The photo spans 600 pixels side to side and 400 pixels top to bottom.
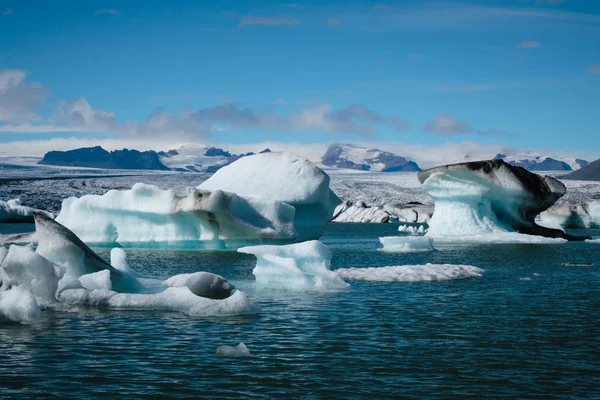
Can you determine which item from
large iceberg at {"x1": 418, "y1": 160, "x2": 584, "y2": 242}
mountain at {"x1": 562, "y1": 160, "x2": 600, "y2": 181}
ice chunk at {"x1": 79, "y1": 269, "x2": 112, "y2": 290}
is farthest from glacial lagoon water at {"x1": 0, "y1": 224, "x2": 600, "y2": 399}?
mountain at {"x1": 562, "y1": 160, "x2": 600, "y2": 181}

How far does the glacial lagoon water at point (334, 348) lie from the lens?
25.2ft

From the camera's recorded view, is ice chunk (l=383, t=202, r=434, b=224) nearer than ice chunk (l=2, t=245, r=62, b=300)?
No

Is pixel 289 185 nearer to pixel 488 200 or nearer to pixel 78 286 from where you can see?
pixel 488 200

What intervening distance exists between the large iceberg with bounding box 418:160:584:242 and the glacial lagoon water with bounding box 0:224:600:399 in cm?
1832

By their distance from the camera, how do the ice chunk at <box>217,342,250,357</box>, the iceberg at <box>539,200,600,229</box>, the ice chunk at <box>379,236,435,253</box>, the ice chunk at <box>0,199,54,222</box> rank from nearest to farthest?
the ice chunk at <box>217,342,250,357</box>, the ice chunk at <box>379,236,435,253</box>, the ice chunk at <box>0,199,54,222</box>, the iceberg at <box>539,200,600,229</box>

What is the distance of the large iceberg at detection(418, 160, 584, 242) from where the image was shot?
33375mm

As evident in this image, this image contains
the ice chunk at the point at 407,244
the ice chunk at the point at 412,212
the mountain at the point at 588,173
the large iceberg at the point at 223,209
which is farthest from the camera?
the mountain at the point at 588,173

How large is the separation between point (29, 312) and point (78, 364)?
282cm

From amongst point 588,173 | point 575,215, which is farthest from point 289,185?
point 588,173

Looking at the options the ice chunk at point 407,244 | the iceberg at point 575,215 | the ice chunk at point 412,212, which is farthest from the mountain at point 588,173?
the ice chunk at point 407,244

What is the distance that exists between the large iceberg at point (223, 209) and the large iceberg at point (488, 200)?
7.13m

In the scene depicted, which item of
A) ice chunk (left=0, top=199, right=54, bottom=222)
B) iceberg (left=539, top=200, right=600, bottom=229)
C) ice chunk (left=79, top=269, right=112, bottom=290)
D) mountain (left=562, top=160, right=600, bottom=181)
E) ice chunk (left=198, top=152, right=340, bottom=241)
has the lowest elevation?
ice chunk (left=0, top=199, right=54, bottom=222)

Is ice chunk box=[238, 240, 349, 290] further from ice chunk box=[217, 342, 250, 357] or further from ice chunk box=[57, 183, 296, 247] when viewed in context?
ice chunk box=[57, 183, 296, 247]

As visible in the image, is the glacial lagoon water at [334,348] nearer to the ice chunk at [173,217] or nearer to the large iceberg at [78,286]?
the large iceberg at [78,286]
